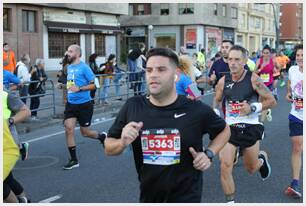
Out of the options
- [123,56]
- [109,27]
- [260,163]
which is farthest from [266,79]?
[123,56]

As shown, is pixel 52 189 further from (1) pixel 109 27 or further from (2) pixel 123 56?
(2) pixel 123 56

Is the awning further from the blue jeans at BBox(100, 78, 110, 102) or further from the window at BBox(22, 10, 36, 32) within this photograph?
the blue jeans at BBox(100, 78, 110, 102)

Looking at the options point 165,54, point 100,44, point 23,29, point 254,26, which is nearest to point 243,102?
point 165,54

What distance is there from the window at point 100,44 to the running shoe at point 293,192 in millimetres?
31366

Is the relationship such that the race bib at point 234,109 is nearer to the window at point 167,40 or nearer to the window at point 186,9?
the window at point 186,9

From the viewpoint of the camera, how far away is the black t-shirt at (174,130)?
3059mm

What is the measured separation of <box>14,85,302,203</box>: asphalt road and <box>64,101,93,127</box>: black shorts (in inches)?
26.5

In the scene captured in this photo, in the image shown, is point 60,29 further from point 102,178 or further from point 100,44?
point 102,178

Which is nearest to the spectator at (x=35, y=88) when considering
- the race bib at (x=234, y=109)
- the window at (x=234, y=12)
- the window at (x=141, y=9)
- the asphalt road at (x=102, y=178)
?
the asphalt road at (x=102, y=178)

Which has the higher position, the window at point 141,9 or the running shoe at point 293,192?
the window at point 141,9

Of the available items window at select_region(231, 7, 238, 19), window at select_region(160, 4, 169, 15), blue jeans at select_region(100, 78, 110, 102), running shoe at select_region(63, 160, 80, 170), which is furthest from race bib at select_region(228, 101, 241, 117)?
window at select_region(231, 7, 238, 19)

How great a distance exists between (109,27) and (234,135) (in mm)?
32685

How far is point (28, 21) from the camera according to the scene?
94.2 feet

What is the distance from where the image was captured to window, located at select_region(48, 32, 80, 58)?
31000mm
